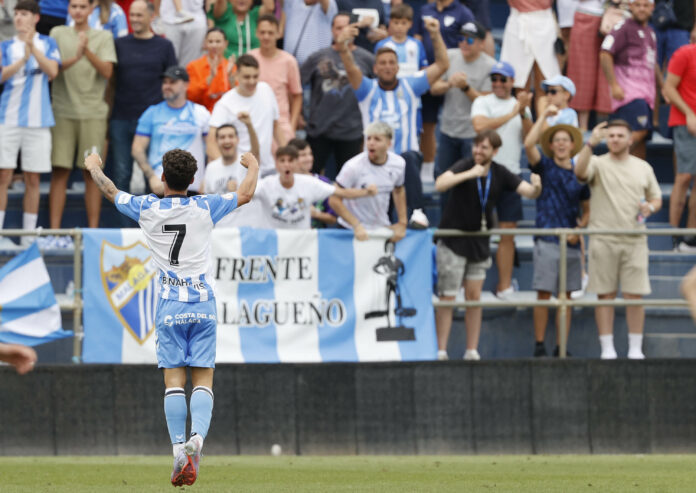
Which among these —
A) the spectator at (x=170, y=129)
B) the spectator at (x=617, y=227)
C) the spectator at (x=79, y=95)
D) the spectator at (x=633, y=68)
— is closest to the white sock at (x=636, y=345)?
the spectator at (x=617, y=227)

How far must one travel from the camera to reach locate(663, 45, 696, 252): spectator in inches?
605

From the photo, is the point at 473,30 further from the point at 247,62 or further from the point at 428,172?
the point at 247,62

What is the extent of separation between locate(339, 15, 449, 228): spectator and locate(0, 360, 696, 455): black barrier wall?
246 centimetres

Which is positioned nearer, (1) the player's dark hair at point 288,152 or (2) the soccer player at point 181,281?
(2) the soccer player at point 181,281

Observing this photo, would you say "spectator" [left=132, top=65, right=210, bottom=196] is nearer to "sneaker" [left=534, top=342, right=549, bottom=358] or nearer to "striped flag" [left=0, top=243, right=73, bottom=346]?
"striped flag" [left=0, top=243, right=73, bottom=346]

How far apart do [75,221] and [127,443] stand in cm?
355

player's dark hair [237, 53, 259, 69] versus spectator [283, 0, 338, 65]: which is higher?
spectator [283, 0, 338, 65]

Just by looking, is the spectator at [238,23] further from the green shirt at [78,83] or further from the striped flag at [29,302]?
the striped flag at [29,302]

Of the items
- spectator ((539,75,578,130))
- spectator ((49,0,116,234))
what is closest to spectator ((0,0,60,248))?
spectator ((49,0,116,234))

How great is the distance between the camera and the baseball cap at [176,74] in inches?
563

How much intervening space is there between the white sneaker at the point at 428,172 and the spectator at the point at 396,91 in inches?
44.1

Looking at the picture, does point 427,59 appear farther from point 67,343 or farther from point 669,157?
point 67,343

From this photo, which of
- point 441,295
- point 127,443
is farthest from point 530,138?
point 127,443

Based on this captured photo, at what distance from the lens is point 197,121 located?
47.5 ft
